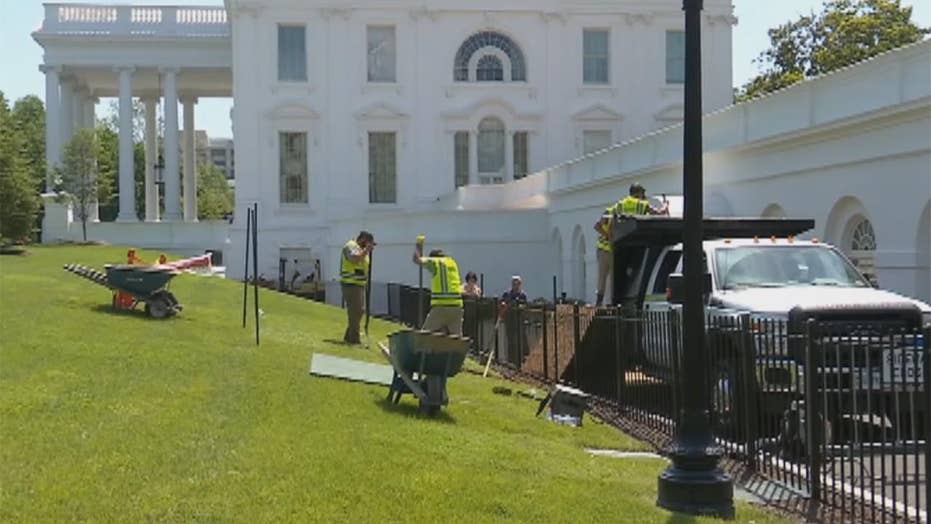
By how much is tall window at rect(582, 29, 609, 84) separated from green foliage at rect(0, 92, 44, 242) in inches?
1162

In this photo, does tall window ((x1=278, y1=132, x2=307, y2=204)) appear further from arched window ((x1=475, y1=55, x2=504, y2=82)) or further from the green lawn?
the green lawn

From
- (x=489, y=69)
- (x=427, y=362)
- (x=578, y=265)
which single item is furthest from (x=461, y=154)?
(x=427, y=362)

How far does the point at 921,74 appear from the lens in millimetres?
21609

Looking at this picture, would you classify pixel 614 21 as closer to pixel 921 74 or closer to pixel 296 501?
pixel 921 74

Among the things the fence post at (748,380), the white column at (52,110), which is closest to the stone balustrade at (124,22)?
the white column at (52,110)

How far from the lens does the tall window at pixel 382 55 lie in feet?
203

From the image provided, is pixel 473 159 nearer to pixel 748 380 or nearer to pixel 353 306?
pixel 353 306

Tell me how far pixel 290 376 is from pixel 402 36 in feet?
162

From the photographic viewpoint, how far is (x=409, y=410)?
12562mm

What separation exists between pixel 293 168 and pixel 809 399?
52911 mm

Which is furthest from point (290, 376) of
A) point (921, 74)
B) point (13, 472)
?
point (921, 74)

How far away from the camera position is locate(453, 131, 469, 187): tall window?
204 feet

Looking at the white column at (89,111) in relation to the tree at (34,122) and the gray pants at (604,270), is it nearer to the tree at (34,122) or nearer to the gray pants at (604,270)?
the tree at (34,122)

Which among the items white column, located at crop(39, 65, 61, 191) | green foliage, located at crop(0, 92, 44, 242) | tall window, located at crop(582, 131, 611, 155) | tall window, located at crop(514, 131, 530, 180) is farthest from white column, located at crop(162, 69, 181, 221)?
green foliage, located at crop(0, 92, 44, 242)
